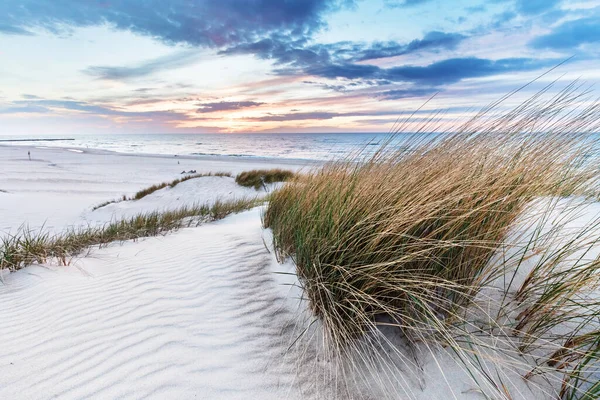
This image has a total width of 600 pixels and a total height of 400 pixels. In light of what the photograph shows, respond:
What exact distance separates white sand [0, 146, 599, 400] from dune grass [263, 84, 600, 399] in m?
0.19

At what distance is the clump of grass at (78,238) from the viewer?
3586 millimetres

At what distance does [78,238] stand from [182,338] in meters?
3.42

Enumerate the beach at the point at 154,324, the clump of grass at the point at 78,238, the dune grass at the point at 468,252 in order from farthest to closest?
the clump of grass at the point at 78,238
the beach at the point at 154,324
the dune grass at the point at 468,252

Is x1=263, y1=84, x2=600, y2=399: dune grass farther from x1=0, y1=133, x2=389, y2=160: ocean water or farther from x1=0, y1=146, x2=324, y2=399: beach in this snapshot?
x1=0, y1=133, x2=389, y2=160: ocean water

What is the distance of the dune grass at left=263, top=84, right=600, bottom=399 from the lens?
5.53 feet

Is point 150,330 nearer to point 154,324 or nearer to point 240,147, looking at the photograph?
point 154,324

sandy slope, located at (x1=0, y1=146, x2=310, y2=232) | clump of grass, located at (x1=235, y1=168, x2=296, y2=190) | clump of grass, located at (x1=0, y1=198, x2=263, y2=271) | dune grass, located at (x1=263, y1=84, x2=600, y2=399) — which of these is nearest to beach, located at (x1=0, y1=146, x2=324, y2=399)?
clump of grass, located at (x1=0, y1=198, x2=263, y2=271)

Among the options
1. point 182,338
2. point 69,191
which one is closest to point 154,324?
point 182,338

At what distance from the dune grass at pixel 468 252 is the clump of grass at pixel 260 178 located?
32.1 feet

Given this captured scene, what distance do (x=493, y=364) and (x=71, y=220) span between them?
32.7ft

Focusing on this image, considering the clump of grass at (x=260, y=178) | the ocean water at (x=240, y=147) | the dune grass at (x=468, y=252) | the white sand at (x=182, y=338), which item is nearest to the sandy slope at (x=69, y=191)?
the clump of grass at (x=260, y=178)

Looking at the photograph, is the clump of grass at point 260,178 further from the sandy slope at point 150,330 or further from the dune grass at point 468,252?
the dune grass at point 468,252

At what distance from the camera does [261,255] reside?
11.3 ft

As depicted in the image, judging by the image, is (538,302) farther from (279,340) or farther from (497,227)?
(279,340)
